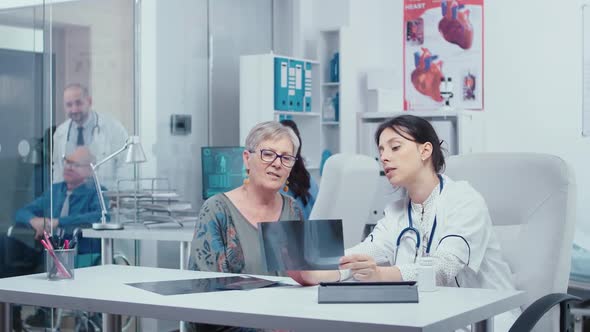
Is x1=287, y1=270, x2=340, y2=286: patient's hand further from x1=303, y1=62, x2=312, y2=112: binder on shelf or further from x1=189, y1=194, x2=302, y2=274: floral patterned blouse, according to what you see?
x1=303, y1=62, x2=312, y2=112: binder on shelf

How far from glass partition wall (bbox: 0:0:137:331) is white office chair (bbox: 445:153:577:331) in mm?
2805

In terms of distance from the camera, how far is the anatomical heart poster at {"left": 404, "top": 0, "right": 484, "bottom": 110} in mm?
7062

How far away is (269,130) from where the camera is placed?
9.55 feet

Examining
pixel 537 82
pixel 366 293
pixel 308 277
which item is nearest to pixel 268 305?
pixel 366 293

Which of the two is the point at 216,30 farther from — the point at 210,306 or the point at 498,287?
the point at 210,306

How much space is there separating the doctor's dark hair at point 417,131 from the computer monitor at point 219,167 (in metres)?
2.73

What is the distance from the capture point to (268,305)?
212 centimetres

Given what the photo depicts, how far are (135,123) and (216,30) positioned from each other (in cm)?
114

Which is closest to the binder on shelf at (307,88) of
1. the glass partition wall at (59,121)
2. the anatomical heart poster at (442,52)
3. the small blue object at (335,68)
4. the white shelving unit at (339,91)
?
the white shelving unit at (339,91)

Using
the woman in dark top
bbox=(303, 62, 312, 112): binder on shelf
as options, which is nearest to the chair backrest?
the woman in dark top

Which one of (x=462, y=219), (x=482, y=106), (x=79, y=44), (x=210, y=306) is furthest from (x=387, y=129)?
(x=482, y=106)

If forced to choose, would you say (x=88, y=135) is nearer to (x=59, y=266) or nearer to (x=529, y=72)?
(x=59, y=266)

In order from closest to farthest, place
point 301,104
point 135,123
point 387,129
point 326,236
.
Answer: point 326,236
point 387,129
point 135,123
point 301,104

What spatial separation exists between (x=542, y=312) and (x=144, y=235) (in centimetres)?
283
